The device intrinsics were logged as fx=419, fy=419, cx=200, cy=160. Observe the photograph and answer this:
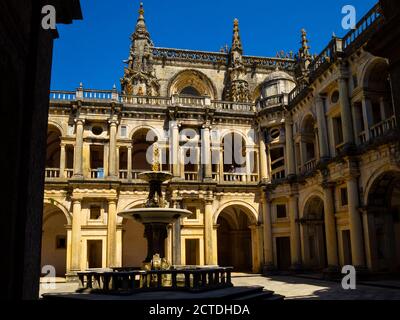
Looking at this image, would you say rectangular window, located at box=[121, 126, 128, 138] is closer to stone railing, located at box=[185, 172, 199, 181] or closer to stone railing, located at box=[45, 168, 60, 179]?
stone railing, located at box=[45, 168, 60, 179]

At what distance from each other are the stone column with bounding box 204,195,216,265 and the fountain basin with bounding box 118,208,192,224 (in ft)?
38.6

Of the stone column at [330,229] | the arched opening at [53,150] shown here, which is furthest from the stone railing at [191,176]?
the arched opening at [53,150]

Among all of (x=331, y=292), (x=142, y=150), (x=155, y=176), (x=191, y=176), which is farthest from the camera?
(x=142, y=150)

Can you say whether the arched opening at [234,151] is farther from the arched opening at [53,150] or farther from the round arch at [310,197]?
the arched opening at [53,150]

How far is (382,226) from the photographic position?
19016 millimetres

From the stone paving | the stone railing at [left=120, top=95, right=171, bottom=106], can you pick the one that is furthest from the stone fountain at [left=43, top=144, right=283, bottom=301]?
the stone railing at [left=120, top=95, right=171, bottom=106]

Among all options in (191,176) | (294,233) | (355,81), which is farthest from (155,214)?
(191,176)

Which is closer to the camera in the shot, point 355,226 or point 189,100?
point 355,226

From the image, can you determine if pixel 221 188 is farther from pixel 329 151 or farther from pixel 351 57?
pixel 351 57

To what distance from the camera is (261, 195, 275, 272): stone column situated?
1048 inches

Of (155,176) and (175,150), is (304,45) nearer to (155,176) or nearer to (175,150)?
(175,150)

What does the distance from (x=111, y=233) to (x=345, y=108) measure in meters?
15.1
